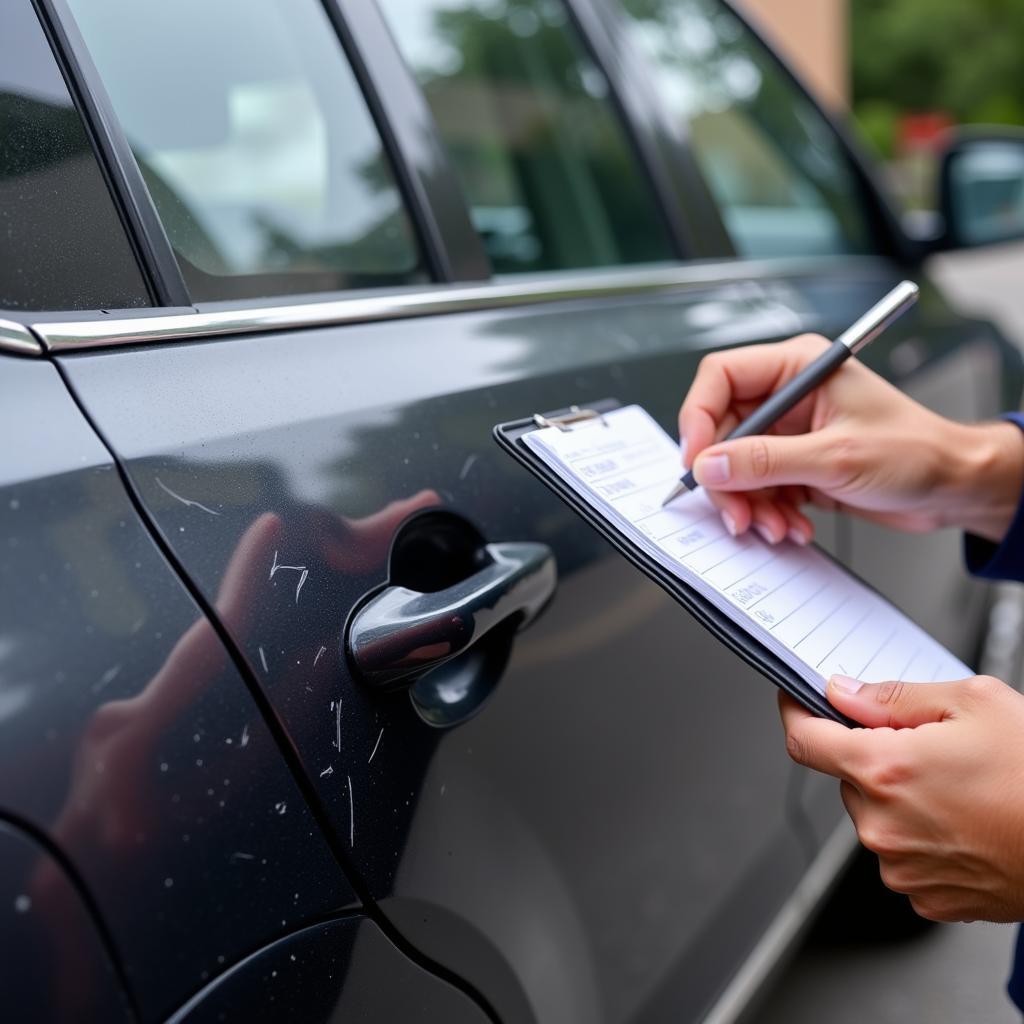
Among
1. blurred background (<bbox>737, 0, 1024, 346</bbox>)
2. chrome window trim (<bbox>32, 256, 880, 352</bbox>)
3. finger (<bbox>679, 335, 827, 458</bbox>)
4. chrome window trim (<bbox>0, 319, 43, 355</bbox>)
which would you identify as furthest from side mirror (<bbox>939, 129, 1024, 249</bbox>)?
blurred background (<bbox>737, 0, 1024, 346</bbox>)

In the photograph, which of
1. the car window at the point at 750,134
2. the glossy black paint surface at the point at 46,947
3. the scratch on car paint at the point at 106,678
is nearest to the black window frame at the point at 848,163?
the car window at the point at 750,134

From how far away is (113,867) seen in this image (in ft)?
2.33

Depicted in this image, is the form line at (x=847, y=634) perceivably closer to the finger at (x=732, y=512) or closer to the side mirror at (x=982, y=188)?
the finger at (x=732, y=512)

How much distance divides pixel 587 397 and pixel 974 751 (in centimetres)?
58

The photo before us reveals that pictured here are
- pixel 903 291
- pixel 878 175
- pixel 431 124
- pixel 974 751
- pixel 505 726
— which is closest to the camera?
pixel 974 751

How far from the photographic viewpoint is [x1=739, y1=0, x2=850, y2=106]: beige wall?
591 inches

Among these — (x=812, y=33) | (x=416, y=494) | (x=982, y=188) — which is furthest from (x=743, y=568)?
(x=812, y=33)

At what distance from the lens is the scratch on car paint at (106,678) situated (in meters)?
0.73

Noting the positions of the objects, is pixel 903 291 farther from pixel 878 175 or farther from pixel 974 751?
pixel 878 175

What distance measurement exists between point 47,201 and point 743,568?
64 centimetres

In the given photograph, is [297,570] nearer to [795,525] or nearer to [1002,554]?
[795,525]

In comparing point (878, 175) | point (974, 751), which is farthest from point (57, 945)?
point (878, 175)

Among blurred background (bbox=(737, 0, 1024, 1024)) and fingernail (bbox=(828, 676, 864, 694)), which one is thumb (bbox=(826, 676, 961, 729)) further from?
blurred background (bbox=(737, 0, 1024, 1024))

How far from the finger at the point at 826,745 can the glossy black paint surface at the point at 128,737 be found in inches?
15.3
